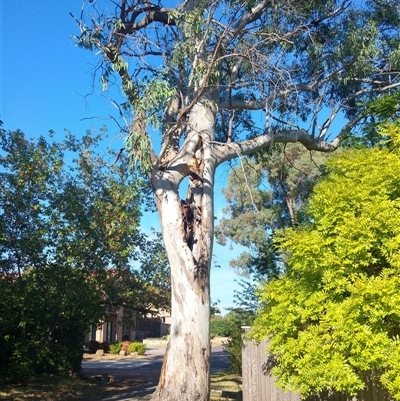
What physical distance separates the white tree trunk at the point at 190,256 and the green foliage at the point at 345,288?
1.66m

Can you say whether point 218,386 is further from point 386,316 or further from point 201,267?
point 386,316

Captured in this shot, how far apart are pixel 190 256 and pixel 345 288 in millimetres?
3616

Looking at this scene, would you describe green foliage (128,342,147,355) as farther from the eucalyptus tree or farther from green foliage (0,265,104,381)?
the eucalyptus tree

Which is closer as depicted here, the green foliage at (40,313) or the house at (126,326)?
the green foliage at (40,313)

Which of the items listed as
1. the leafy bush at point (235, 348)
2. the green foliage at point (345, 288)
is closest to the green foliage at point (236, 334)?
the leafy bush at point (235, 348)

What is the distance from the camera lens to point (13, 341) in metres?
17.3

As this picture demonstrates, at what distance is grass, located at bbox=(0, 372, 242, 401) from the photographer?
14984 mm

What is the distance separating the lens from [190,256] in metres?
10.1

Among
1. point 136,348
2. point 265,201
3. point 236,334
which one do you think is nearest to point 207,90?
point 236,334

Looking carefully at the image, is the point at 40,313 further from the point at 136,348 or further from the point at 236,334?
the point at 136,348

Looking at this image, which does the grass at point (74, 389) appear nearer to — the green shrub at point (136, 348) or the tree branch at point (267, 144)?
the tree branch at point (267, 144)

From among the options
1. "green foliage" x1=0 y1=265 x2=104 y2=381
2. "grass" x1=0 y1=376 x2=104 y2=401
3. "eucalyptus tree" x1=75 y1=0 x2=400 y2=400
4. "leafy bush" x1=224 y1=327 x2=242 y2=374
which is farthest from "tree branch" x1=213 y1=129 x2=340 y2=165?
"grass" x1=0 y1=376 x2=104 y2=401

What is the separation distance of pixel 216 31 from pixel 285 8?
2.69m

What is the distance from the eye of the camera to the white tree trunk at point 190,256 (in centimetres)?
941
